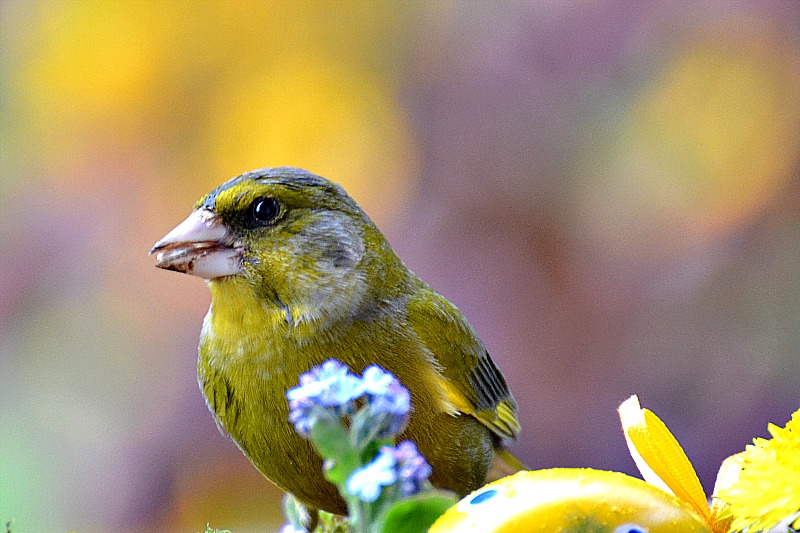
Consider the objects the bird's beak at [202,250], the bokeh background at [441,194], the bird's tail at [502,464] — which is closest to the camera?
the bird's beak at [202,250]

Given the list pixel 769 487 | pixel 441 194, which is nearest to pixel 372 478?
pixel 769 487

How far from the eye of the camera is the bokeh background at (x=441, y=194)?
155 centimetres

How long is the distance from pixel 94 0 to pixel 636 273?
1150 millimetres

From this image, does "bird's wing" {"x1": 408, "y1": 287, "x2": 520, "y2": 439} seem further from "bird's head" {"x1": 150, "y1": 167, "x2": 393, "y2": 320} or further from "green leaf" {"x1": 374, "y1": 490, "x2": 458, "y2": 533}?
"green leaf" {"x1": 374, "y1": 490, "x2": 458, "y2": 533}

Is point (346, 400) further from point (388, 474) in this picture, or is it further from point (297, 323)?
point (297, 323)

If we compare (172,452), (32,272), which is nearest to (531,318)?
(172,452)

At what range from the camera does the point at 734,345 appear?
1.59m

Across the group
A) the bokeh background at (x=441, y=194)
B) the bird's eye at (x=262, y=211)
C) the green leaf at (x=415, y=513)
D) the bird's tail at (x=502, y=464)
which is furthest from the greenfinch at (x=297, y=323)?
the bokeh background at (x=441, y=194)

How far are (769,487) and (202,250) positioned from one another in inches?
17.1

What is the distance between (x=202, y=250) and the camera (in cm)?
67

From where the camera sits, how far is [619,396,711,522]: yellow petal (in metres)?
0.55

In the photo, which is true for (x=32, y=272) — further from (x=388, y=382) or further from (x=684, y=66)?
(x=388, y=382)

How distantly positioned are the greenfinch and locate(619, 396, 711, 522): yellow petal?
0.57 feet

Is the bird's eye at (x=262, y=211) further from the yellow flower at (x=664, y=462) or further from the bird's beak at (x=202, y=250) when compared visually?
the yellow flower at (x=664, y=462)
